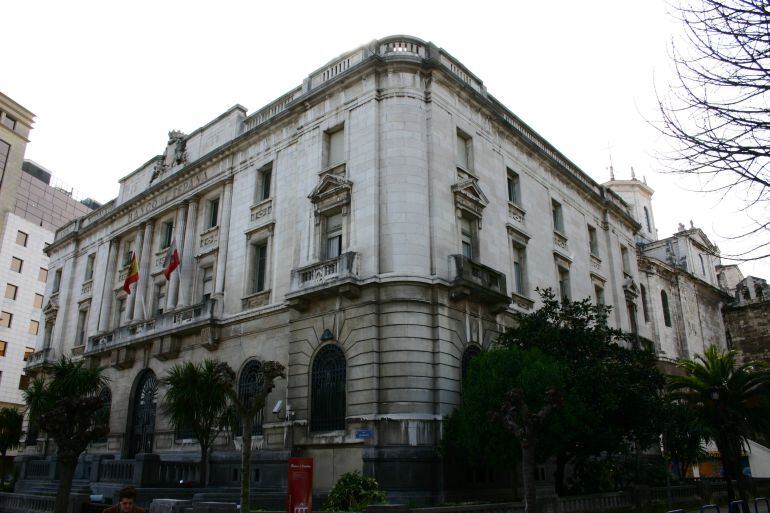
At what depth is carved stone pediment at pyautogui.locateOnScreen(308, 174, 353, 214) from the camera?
23.0 m

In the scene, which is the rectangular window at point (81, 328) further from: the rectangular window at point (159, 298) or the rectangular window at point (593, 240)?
the rectangular window at point (593, 240)

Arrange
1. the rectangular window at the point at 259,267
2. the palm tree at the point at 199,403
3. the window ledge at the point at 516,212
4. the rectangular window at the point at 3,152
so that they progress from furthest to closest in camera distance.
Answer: the rectangular window at the point at 3,152 < the window ledge at the point at 516,212 < the rectangular window at the point at 259,267 < the palm tree at the point at 199,403

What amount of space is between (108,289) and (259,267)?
14432mm

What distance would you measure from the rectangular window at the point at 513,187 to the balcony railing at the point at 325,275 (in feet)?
35.1

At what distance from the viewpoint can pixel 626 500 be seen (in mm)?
19141

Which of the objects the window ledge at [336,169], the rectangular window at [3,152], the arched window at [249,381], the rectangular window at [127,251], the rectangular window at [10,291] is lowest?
the arched window at [249,381]

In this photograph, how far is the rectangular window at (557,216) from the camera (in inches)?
1261

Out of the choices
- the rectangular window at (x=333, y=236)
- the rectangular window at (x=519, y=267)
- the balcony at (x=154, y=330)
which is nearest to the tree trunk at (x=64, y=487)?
the rectangular window at (x=333, y=236)

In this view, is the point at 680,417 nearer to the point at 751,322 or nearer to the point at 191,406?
the point at 191,406

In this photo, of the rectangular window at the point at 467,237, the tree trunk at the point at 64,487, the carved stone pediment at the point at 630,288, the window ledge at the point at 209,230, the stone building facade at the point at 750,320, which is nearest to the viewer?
the tree trunk at the point at 64,487

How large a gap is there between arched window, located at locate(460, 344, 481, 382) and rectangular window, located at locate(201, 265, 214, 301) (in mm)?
13339

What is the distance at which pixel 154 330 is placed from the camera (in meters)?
29.6

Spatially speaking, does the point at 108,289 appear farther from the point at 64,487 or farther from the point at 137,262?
the point at 64,487

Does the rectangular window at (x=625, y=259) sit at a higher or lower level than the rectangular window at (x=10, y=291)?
lower
